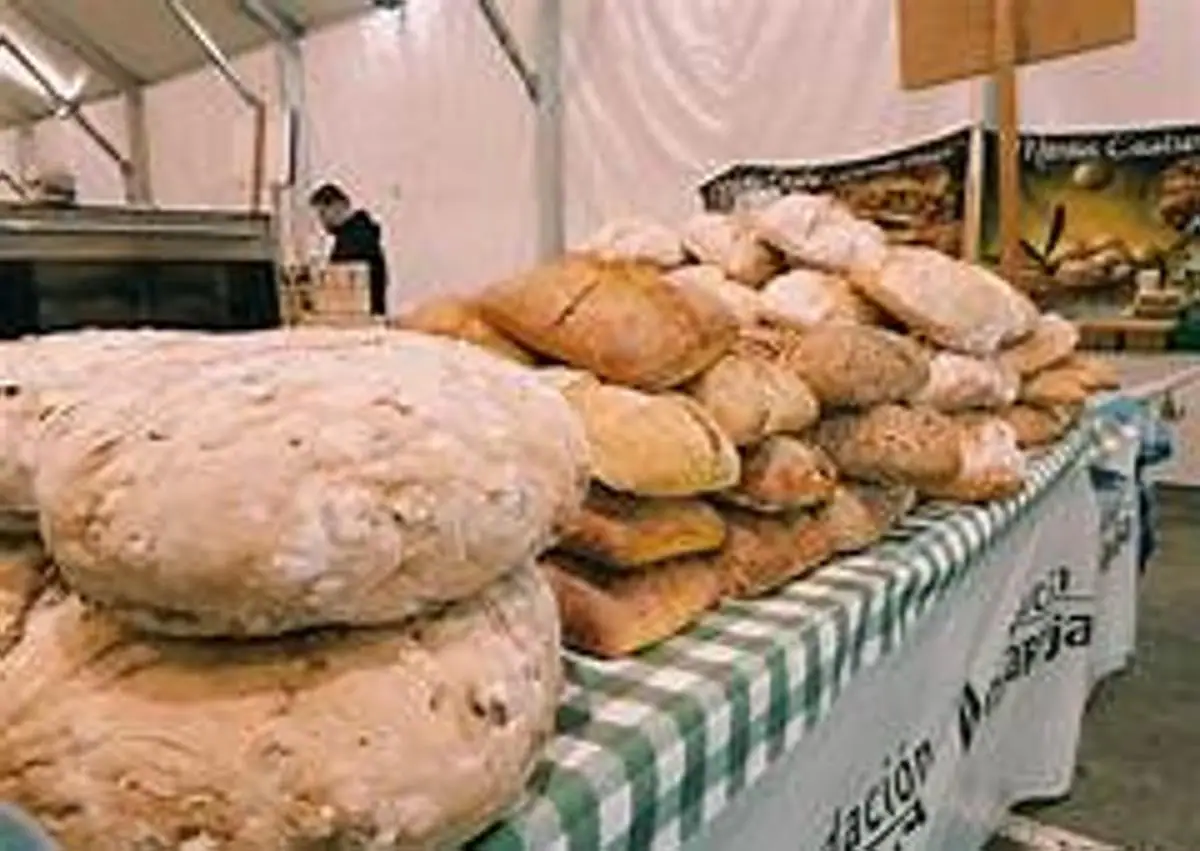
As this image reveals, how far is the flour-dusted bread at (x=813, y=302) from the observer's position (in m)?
1.20

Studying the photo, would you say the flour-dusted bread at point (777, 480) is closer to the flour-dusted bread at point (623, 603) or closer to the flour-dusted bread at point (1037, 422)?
the flour-dusted bread at point (623, 603)

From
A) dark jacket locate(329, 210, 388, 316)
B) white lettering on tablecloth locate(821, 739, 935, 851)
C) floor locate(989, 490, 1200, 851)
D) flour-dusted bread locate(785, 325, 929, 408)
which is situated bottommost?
floor locate(989, 490, 1200, 851)

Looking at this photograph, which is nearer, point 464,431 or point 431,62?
point 464,431

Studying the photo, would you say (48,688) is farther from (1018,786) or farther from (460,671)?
(1018,786)

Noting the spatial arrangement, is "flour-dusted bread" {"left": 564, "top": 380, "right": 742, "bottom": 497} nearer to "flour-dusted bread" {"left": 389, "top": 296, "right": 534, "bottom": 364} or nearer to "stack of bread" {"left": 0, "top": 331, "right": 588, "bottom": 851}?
"flour-dusted bread" {"left": 389, "top": 296, "right": 534, "bottom": 364}

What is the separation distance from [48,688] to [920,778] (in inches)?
38.9

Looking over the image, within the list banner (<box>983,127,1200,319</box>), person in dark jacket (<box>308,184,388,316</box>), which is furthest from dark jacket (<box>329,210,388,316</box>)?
banner (<box>983,127,1200,319</box>)

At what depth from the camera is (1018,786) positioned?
172 cm

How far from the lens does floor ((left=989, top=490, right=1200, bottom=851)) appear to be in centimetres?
176

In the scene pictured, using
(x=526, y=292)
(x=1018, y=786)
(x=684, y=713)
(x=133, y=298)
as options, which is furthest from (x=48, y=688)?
(x=133, y=298)

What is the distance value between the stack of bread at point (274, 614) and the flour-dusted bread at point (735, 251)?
881mm

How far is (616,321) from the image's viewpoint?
87 centimetres

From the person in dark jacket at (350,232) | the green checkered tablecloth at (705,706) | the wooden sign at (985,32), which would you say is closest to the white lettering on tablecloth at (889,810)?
the green checkered tablecloth at (705,706)

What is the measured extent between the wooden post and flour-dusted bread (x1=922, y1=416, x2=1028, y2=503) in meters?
0.94
